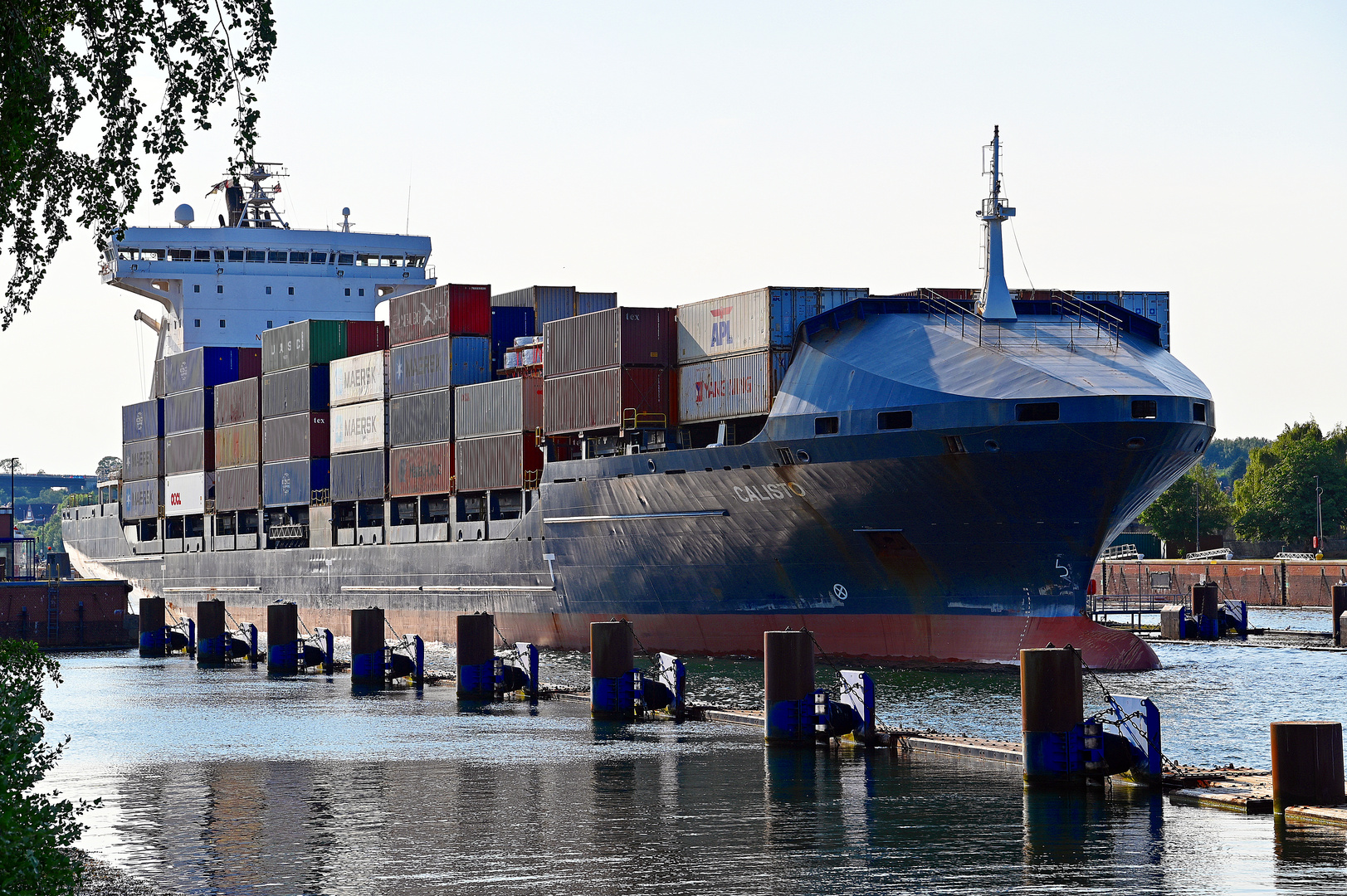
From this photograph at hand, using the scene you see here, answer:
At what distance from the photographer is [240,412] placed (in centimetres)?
7006

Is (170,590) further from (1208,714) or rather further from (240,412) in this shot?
(1208,714)

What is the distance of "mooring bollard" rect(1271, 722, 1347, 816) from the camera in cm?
1745

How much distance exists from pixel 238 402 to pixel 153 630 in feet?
43.8

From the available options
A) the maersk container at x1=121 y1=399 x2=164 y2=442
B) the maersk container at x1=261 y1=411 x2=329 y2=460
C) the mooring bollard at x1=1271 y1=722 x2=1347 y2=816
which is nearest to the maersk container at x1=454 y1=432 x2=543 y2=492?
the maersk container at x1=261 y1=411 x2=329 y2=460

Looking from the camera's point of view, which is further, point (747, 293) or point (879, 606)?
point (747, 293)

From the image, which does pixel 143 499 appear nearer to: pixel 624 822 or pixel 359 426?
pixel 359 426

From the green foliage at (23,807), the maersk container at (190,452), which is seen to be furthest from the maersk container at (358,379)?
the green foliage at (23,807)

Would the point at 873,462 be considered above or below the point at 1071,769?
above

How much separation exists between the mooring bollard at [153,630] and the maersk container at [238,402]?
35.7ft

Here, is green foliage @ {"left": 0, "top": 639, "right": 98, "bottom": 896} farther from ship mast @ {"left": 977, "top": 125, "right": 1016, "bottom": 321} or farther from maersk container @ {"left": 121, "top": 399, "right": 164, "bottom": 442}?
maersk container @ {"left": 121, "top": 399, "right": 164, "bottom": 442}

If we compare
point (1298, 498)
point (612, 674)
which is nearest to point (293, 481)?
point (612, 674)

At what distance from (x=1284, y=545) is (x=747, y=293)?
8333 cm

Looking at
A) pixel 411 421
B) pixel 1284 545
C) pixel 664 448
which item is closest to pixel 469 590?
pixel 411 421

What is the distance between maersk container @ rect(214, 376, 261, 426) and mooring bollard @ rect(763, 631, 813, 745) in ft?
157
